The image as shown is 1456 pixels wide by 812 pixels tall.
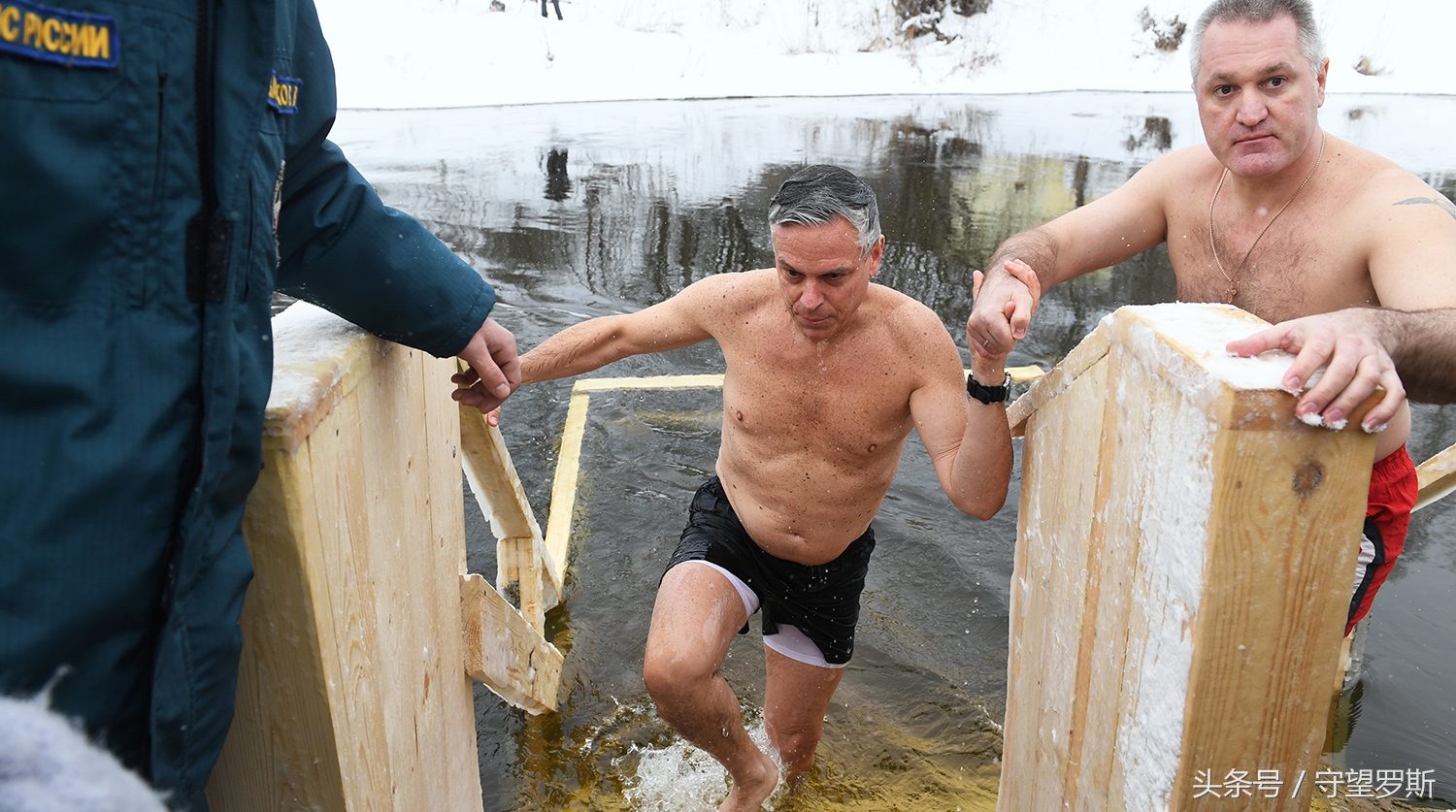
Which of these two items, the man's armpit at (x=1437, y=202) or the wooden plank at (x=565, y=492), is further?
the wooden plank at (x=565, y=492)

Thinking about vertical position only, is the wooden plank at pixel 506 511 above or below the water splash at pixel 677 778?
above

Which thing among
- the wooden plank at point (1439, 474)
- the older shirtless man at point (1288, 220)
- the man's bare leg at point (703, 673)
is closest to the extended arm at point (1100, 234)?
the older shirtless man at point (1288, 220)

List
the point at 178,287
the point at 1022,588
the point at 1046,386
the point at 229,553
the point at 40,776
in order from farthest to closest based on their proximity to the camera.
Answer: the point at 1022,588 → the point at 1046,386 → the point at 229,553 → the point at 178,287 → the point at 40,776

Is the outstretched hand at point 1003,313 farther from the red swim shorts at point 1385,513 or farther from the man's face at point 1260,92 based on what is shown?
the red swim shorts at point 1385,513

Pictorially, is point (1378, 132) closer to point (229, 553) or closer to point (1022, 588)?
point (1022, 588)

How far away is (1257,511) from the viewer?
141 cm

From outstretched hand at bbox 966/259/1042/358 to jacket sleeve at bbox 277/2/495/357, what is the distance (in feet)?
3.61

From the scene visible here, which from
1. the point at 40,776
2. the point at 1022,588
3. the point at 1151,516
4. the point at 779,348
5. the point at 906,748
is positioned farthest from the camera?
the point at 906,748

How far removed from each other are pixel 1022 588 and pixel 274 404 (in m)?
1.76

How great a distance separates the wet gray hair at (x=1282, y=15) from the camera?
2480 millimetres

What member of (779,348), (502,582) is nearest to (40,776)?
(779,348)

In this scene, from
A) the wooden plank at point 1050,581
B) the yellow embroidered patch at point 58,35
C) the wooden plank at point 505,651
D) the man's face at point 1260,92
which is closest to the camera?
the yellow embroidered patch at point 58,35

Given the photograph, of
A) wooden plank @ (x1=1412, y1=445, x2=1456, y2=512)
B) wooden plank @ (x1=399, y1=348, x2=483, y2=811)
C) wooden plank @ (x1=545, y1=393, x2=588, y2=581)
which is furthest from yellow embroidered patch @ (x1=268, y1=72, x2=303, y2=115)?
wooden plank @ (x1=1412, y1=445, x2=1456, y2=512)

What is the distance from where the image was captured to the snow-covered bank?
21.8 m
